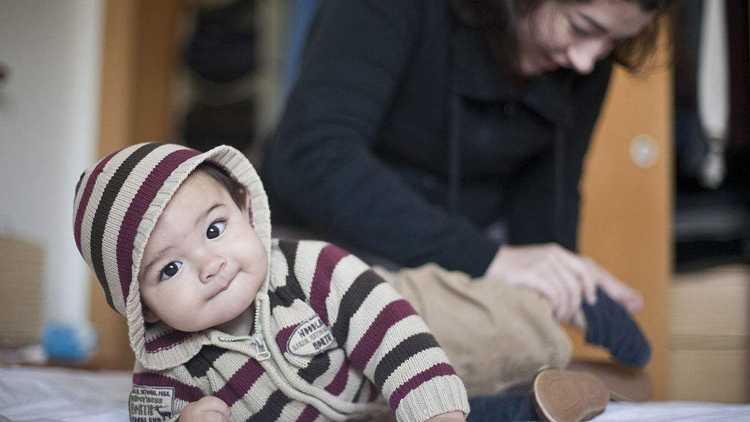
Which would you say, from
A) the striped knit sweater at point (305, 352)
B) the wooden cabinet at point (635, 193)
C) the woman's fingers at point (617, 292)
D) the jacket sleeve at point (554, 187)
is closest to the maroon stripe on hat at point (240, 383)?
the striped knit sweater at point (305, 352)

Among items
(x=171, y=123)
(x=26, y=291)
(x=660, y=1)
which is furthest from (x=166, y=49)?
(x=660, y=1)

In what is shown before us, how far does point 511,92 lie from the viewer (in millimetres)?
1030

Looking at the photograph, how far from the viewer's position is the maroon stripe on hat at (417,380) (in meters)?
0.59

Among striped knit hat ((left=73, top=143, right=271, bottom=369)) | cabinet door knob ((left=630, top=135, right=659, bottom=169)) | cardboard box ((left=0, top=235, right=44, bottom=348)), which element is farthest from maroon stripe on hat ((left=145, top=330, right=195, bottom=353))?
cabinet door knob ((left=630, top=135, right=659, bottom=169))

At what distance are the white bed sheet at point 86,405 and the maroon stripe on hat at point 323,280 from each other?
249mm

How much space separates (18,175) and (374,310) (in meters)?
1.37

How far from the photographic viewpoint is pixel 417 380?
594 mm

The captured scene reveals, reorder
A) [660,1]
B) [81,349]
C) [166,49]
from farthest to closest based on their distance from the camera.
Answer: [166,49] < [81,349] < [660,1]

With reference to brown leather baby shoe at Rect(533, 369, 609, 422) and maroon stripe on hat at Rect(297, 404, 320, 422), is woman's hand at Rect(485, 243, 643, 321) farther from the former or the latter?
maroon stripe on hat at Rect(297, 404, 320, 422)

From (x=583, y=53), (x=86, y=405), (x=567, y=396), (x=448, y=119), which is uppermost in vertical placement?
(x=583, y=53)

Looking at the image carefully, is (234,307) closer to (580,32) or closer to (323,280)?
(323,280)

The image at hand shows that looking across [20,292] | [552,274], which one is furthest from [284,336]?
[20,292]

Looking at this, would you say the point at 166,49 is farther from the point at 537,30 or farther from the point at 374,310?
the point at 374,310

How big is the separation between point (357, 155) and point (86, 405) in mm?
469
